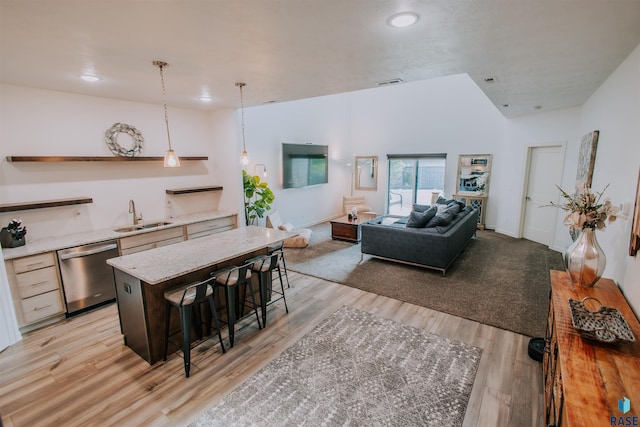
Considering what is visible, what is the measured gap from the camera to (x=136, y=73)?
2.96 m

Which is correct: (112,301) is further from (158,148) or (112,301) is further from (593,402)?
(593,402)

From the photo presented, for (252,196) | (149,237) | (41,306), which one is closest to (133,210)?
(149,237)

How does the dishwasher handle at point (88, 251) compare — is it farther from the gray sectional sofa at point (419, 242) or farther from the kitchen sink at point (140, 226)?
the gray sectional sofa at point (419, 242)

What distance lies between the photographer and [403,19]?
1.86 m

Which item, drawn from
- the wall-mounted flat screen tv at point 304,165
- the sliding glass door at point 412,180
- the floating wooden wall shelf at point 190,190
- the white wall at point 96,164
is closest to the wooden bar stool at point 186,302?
the white wall at point 96,164

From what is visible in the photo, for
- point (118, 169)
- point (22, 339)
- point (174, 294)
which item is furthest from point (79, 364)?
point (118, 169)

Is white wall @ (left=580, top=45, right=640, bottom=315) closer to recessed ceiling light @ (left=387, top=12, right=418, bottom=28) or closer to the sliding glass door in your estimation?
recessed ceiling light @ (left=387, top=12, right=418, bottom=28)

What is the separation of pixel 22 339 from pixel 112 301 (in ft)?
2.87

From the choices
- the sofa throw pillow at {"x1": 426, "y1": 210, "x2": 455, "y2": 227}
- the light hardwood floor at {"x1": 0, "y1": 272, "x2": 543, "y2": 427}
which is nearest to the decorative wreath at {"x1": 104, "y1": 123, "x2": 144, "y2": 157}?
the light hardwood floor at {"x1": 0, "y1": 272, "x2": 543, "y2": 427}

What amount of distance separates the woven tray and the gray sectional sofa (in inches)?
104

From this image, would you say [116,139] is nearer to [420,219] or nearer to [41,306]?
[41,306]

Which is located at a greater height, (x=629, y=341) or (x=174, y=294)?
(x=629, y=341)

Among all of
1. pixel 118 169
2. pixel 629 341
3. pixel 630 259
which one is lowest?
pixel 629 341

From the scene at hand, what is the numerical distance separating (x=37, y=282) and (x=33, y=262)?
0.22 metres
